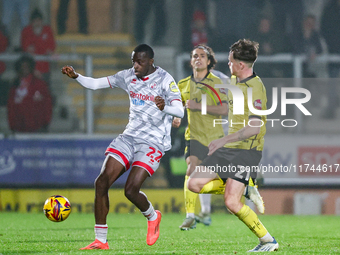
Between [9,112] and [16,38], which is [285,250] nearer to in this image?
[9,112]

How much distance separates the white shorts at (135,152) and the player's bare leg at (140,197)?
7cm

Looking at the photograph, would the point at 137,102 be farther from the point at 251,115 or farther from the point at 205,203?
the point at 205,203

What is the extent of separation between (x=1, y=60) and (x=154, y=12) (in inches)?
135

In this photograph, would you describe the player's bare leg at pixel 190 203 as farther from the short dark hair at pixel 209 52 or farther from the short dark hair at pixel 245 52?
the short dark hair at pixel 245 52

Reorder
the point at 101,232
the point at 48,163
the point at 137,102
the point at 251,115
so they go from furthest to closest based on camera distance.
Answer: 1. the point at 48,163
2. the point at 137,102
3. the point at 101,232
4. the point at 251,115

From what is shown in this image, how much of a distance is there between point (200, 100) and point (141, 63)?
6.96ft

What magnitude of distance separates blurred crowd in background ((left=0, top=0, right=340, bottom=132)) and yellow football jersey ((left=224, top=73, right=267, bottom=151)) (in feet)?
19.1

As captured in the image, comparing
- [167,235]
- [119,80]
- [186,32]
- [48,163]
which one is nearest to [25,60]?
[48,163]

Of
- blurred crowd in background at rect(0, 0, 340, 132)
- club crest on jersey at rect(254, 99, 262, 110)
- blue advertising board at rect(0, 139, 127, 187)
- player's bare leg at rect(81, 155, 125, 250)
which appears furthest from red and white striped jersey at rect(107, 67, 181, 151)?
blurred crowd in background at rect(0, 0, 340, 132)

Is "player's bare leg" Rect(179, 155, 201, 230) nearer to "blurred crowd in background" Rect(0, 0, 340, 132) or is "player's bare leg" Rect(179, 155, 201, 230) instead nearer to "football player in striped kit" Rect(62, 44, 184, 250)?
"football player in striped kit" Rect(62, 44, 184, 250)

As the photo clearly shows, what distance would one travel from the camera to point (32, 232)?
23.2 feet

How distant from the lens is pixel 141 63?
5559 mm

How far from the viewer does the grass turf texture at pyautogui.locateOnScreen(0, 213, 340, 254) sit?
5.45 m

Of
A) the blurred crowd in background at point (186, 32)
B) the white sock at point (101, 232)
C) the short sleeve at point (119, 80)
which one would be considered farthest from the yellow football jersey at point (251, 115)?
the blurred crowd in background at point (186, 32)
